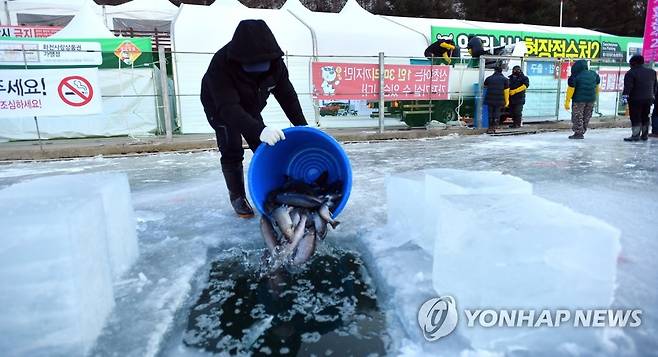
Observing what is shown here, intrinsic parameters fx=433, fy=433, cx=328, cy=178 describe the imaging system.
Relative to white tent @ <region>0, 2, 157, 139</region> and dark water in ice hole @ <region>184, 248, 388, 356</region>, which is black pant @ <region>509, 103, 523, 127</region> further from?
dark water in ice hole @ <region>184, 248, 388, 356</region>

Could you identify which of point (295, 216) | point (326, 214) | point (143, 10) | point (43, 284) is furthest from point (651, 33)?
point (143, 10)

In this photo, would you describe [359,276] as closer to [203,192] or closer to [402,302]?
[402,302]

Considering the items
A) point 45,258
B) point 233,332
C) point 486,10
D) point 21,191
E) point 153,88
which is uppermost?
point 486,10

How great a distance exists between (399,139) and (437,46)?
109 inches

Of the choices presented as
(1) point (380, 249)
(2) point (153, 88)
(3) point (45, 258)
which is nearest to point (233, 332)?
(3) point (45, 258)

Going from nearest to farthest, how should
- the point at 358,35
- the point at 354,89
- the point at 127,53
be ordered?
the point at 127,53 → the point at 354,89 → the point at 358,35

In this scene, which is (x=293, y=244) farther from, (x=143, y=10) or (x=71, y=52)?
(x=143, y=10)

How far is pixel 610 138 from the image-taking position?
328 inches

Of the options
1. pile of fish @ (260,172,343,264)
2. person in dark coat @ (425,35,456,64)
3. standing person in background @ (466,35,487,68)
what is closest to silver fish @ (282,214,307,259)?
pile of fish @ (260,172,343,264)

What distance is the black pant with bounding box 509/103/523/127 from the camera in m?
9.68

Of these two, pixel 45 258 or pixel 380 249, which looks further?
pixel 380 249

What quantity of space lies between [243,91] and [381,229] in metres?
1.35

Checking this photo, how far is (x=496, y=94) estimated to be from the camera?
30.2ft

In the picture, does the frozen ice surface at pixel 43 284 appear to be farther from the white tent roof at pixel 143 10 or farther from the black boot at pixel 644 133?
the white tent roof at pixel 143 10
